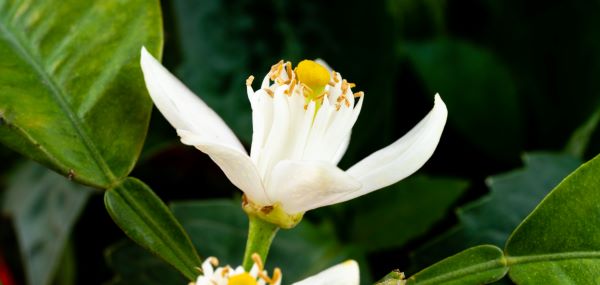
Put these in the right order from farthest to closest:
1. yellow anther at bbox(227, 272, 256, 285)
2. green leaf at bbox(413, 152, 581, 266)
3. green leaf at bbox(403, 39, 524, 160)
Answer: green leaf at bbox(403, 39, 524, 160)
green leaf at bbox(413, 152, 581, 266)
yellow anther at bbox(227, 272, 256, 285)

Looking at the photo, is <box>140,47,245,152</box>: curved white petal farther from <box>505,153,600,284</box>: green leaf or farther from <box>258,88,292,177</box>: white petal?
<box>505,153,600,284</box>: green leaf

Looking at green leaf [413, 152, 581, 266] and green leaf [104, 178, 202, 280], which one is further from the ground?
green leaf [104, 178, 202, 280]

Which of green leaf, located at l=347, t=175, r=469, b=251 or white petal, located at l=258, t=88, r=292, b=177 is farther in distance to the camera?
green leaf, located at l=347, t=175, r=469, b=251

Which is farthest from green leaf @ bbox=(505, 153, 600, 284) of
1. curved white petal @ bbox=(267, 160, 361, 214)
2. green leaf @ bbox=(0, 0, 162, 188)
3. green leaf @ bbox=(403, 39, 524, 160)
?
green leaf @ bbox=(403, 39, 524, 160)

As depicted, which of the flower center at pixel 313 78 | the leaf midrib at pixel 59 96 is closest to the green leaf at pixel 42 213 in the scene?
the leaf midrib at pixel 59 96

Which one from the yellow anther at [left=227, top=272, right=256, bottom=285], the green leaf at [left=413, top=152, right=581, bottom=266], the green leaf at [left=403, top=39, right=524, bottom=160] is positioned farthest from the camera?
the green leaf at [left=403, top=39, right=524, bottom=160]

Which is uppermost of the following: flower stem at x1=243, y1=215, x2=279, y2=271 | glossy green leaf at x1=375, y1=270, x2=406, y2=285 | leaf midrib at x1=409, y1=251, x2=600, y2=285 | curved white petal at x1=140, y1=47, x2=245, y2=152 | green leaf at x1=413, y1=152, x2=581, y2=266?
curved white petal at x1=140, y1=47, x2=245, y2=152
